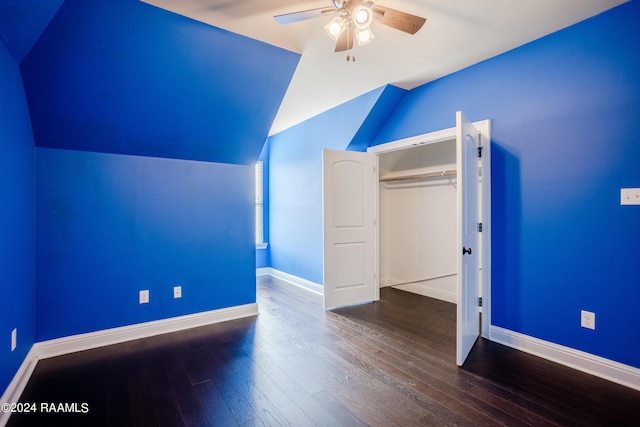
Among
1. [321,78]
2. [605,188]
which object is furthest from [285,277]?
[605,188]

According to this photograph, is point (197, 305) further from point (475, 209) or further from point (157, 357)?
point (475, 209)

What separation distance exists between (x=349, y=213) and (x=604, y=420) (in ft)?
9.06

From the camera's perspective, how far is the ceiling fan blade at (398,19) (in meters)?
1.75

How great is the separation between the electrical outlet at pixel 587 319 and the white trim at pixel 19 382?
3.87 meters

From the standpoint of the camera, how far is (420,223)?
14.6ft

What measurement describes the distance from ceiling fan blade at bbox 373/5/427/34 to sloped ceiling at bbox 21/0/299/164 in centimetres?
114

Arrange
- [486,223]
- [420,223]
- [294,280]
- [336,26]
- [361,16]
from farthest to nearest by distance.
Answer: [294,280]
[420,223]
[486,223]
[336,26]
[361,16]

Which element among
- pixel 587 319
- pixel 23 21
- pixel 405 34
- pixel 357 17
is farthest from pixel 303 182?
pixel 587 319

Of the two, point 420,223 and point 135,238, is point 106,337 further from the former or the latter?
point 420,223

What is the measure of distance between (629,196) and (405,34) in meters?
2.03

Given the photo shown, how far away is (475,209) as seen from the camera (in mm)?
2756

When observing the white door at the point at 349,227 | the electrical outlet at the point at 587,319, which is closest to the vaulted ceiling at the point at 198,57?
the white door at the point at 349,227

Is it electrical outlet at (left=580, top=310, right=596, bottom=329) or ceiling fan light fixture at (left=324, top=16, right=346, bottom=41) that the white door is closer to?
ceiling fan light fixture at (left=324, top=16, right=346, bottom=41)

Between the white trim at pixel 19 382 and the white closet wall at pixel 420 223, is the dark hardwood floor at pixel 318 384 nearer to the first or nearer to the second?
the white trim at pixel 19 382
